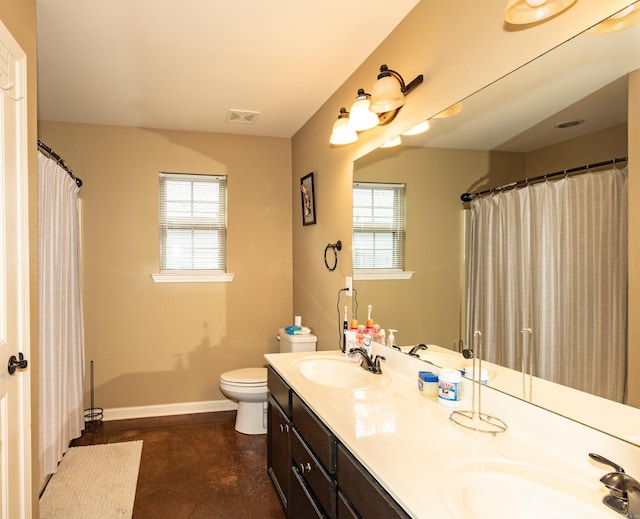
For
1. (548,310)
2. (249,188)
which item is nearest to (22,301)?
(548,310)

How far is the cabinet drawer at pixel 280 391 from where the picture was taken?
6.70 feet

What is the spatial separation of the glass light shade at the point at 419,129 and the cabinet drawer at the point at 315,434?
131 cm

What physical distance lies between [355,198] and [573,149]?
1.48 metres

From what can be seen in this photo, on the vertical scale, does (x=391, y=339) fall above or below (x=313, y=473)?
above

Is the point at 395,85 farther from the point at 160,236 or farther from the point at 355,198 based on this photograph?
the point at 160,236

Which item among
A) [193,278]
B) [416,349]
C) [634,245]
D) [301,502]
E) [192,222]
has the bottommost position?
[301,502]

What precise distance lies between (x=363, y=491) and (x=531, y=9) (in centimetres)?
149

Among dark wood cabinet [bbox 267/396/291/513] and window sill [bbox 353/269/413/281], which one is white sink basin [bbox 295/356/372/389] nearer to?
dark wood cabinet [bbox 267/396/291/513]

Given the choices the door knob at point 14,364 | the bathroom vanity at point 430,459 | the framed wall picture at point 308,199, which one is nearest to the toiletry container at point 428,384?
the bathroom vanity at point 430,459

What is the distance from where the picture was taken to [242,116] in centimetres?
345

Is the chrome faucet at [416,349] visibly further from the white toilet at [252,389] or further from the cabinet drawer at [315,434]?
the white toilet at [252,389]

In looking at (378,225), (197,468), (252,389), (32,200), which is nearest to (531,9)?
(378,225)

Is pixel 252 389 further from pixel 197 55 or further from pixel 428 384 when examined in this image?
pixel 197 55

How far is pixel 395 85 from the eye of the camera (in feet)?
6.46
